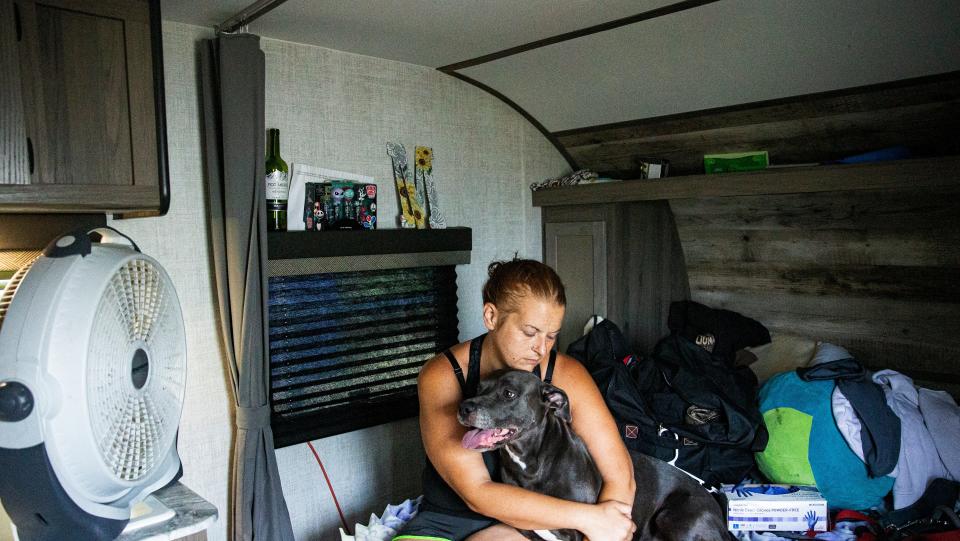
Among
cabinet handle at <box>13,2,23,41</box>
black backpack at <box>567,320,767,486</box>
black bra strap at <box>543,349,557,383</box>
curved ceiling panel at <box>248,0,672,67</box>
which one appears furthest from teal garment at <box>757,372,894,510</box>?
cabinet handle at <box>13,2,23,41</box>

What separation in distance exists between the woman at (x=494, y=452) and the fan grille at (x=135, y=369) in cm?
73

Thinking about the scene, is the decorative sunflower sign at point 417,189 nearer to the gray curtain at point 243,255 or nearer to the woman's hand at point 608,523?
the gray curtain at point 243,255

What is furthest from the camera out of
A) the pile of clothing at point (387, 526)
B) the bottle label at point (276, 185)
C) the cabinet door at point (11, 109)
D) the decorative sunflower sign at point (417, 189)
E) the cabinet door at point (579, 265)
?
the cabinet door at point (579, 265)

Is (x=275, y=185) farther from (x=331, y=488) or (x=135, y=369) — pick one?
(x=135, y=369)

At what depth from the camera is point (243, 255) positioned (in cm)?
248

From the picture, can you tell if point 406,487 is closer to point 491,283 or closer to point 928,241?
point 491,283

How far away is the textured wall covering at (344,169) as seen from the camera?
2549mm

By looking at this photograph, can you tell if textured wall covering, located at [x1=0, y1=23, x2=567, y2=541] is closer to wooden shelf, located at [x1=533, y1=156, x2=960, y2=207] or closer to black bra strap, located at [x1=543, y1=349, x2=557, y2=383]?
wooden shelf, located at [x1=533, y1=156, x2=960, y2=207]

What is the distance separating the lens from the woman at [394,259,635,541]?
1856 millimetres

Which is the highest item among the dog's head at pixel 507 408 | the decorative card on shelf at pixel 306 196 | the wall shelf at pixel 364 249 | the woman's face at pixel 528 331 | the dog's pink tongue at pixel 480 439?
the decorative card on shelf at pixel 306 196

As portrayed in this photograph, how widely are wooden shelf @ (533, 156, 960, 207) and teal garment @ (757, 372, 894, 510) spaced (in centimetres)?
70

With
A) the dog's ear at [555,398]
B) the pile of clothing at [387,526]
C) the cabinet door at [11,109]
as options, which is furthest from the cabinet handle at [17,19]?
the pile of clothing at [387,526]

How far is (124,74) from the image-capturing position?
171 cm

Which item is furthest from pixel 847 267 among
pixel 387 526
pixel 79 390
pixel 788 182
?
pixel 79 390
